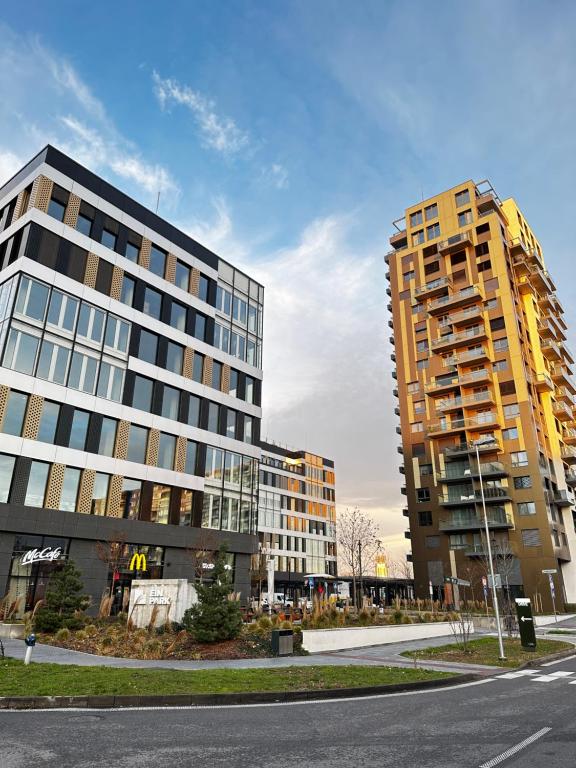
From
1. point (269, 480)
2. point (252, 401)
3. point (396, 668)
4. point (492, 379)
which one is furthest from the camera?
point (269, 480)

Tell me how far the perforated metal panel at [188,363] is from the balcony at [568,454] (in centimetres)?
5055

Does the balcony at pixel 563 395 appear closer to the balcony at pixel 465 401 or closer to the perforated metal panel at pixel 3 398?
the balcony at pixel 465 401

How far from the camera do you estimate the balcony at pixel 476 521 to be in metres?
55.9

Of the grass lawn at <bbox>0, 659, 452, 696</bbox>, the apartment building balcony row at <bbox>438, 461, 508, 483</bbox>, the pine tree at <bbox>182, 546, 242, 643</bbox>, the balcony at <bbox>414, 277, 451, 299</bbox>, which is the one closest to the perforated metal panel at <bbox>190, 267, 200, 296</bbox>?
the pine tree at <bbox>182, 546, 242, 643</bbox>

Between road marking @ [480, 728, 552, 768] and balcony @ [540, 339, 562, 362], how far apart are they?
6858 centimetres

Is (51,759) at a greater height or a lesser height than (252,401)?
lesser

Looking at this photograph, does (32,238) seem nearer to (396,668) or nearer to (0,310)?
(0,310)

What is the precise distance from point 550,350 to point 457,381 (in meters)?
16.4

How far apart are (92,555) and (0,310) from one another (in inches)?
602

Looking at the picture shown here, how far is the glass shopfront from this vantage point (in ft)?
90.0

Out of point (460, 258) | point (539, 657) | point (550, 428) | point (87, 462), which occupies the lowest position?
point (539, 657)

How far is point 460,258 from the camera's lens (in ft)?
226

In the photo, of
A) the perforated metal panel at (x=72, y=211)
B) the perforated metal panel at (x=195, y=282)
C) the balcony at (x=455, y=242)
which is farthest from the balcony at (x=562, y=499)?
the perforated metal panel at (x=72, y=211)

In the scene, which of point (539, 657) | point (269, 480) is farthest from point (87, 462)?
point (269, 480)
